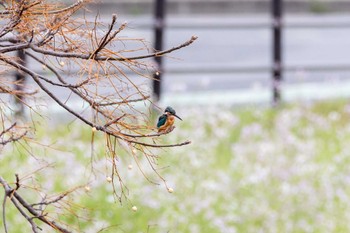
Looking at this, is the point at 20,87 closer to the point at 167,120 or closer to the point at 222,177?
the point at 222,177

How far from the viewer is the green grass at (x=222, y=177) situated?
23.0 ft

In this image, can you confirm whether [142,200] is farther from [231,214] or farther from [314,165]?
[314,165]

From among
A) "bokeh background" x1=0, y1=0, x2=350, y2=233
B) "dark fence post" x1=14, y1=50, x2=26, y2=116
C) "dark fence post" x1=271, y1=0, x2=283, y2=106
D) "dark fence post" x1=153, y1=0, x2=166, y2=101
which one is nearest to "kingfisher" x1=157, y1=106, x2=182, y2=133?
"dark fence post" x1=14, y1=50, x2=26, y2=116

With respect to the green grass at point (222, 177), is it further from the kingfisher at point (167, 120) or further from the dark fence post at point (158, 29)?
the kingfisher at point (167, 120)

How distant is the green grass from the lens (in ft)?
23.0

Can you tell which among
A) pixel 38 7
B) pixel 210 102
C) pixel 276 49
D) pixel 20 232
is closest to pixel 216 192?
pixel 20 232

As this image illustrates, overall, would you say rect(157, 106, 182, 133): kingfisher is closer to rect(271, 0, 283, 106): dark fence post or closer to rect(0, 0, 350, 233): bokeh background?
rect(0, 0, 350, 233): bokeh background

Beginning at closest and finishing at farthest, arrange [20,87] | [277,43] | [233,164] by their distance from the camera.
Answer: [20,87]
[233,164]
[277,43]

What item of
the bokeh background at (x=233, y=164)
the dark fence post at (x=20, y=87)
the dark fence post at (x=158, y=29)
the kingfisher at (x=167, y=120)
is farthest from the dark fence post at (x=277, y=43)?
the kingfisher at (x=167, y=120)

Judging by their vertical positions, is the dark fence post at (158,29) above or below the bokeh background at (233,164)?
above

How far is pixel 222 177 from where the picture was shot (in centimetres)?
790

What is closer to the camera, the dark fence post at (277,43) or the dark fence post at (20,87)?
the dark fence post at (20,87)

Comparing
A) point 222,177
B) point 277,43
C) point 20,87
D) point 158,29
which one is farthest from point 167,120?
point 277,43

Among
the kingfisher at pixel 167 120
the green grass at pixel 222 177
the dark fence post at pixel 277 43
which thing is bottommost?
the green grass at pixel 222 177
